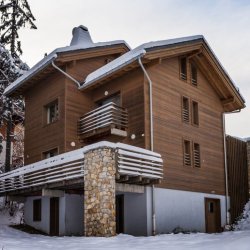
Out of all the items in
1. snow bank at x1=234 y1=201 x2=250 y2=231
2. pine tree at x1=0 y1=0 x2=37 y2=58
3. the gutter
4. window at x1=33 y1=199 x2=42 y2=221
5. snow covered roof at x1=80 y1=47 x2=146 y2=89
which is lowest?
snow bank at x1=234 y1=201 x2=250 y2=231

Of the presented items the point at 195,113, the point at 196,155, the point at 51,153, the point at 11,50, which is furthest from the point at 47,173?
the point at 11,50

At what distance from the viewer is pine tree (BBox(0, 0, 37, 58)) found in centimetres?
2922

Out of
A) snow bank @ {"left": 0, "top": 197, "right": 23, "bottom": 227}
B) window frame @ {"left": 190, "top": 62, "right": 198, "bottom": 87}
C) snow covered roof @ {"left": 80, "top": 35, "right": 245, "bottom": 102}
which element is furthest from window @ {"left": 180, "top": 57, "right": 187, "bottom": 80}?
snow bank @ {"left": 0, "top": 197, "right": 23, "bottom": 227}

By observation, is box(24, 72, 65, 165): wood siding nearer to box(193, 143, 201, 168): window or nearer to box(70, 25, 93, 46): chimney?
box(70, 25, 93, 46): chimney

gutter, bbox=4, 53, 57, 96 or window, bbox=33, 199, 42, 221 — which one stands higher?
gutter, bbox=4, 53, 57, 96

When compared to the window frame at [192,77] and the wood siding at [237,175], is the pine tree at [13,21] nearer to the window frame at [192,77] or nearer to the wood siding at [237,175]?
the window frame at [192,77]

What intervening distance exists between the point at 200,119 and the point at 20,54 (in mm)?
14596

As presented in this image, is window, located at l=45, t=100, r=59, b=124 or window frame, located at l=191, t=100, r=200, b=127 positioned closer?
window frame, located at l=191, t=100, r=200, b=127

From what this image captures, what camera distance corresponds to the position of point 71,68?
2028 centimetres

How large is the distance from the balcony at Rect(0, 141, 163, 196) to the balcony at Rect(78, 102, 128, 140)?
1.90m

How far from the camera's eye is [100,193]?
1459cm

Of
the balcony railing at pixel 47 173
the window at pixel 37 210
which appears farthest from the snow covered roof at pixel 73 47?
the window at pixel 37 210

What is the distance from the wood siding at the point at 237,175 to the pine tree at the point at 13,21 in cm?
1560

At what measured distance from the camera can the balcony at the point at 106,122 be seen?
57.8 ft
